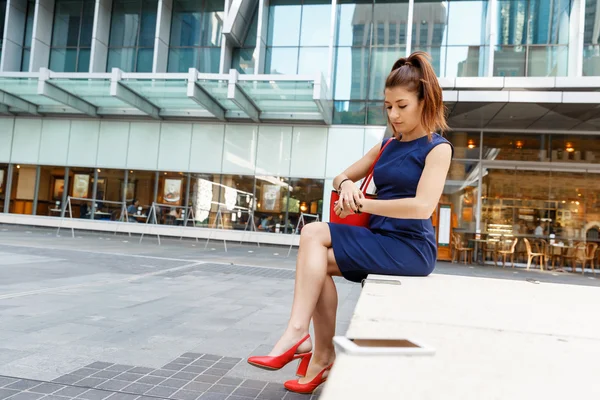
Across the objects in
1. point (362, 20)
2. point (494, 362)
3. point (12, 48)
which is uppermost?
point (362, 20)

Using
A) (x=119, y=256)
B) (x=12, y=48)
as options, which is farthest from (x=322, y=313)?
(x=12, y=48)

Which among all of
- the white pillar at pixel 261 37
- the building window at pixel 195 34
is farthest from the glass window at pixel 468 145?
the building window at pixel 195 34

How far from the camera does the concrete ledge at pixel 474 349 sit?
754 mm

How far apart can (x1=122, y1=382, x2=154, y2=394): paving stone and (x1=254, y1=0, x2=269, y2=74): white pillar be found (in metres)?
15.6

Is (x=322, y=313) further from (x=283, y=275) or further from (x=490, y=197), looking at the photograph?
(x=490, y=197)

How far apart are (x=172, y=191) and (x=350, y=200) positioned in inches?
656

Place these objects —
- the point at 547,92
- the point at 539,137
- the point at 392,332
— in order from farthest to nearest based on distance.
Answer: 1. the point at 539,137
2. the point at 547,92
3. the point at 392,332

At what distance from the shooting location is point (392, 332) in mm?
1035

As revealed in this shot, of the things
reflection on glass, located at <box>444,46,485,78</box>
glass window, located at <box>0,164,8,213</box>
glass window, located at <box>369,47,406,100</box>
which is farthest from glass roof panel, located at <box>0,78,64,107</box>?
reflection on glass, located at <box>444,46,485,78</box>

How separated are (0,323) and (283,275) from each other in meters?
4.98

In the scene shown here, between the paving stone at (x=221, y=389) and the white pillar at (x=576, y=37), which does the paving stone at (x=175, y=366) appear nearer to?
the paving stone at (x=221, y=389)

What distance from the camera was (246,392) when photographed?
2.46 metres

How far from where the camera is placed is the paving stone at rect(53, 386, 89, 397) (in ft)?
7.54

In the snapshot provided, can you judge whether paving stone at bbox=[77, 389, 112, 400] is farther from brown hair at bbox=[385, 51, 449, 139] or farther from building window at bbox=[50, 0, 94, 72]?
building window at bbox=[50, 0, 94, 72]
